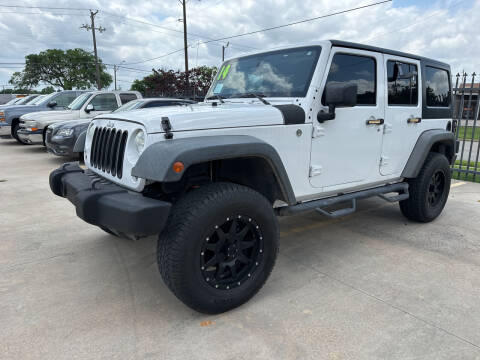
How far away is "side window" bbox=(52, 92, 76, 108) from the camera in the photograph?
12508 mm

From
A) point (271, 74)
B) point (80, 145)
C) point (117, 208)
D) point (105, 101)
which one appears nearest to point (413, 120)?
point (271, 74)

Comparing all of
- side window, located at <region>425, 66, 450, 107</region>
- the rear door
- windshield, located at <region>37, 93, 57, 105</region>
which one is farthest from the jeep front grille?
windshield, located at <region>37, 93, 57, 105</region>

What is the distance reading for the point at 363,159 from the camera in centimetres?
345

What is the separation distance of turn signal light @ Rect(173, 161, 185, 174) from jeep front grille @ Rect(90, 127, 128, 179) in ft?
2.01

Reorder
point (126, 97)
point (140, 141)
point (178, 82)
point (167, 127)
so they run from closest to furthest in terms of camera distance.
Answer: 1. point (167, 127)
2. point (140, 141)
3. point (126, 97)
4. point (178, 82)

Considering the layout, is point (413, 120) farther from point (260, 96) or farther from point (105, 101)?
point (105, 101)

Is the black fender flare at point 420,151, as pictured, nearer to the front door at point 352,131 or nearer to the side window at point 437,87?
the side window at point 437,87

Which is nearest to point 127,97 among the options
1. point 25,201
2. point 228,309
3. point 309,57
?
point 25,201

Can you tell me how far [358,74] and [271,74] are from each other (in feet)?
2.72

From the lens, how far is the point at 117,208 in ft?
7.04

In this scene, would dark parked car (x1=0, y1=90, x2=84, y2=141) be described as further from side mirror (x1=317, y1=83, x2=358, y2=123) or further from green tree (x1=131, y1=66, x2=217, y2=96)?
side mirror (x1=317, y1=83, x2=358, y2=123)

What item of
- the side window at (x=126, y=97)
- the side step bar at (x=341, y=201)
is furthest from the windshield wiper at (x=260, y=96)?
the side window at (x=126, y=97)

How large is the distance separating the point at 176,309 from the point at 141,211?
937 millimetres

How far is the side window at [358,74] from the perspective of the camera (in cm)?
314
